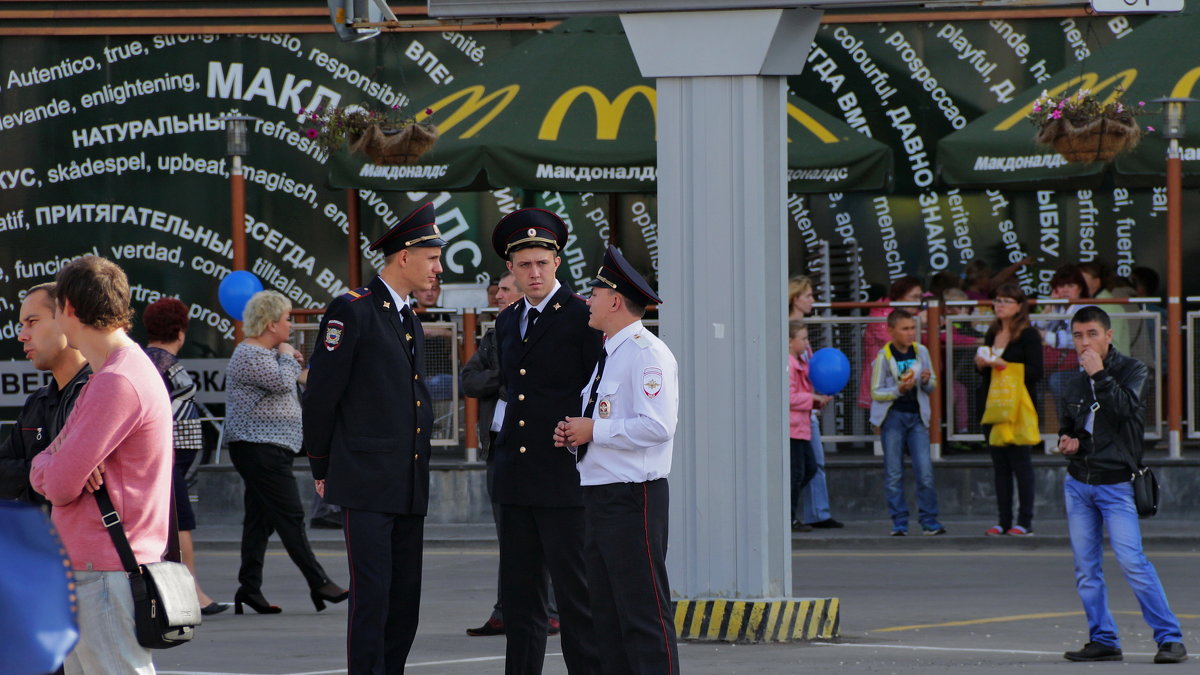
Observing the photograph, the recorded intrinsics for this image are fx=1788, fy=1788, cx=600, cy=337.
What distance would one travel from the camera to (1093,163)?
1432cm

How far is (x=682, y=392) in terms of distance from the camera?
9.12 meters

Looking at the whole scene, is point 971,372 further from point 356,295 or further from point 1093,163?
point 356,295

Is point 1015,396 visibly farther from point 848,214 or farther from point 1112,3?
point 1112,3

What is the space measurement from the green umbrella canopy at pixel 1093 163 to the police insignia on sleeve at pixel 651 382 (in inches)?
319

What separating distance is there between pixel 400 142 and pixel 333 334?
7.49m

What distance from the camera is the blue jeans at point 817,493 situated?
1435 cm

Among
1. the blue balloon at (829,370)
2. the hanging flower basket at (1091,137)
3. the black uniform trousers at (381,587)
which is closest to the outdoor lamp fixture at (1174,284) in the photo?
the hanging flower basket at (1091,137)

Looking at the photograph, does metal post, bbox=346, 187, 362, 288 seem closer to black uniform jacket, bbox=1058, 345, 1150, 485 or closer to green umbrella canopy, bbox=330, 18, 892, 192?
green umbrella canopy, bbox=330, 18, 892, 192

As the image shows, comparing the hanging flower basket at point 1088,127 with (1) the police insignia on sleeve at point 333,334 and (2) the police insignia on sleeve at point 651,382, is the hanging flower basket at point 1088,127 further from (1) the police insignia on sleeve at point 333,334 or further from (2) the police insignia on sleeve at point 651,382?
(1) the police insignia on sleeve at point 333,334

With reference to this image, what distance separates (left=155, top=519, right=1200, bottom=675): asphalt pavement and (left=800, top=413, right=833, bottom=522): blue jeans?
21 cm

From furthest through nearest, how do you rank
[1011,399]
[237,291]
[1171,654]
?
[237,291]
[1011,399]
[1171,654]

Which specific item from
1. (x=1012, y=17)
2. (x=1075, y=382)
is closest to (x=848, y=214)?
(x=1012, y=17)

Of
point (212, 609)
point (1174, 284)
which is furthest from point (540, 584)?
point (1174, 284)

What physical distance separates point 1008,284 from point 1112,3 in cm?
550
